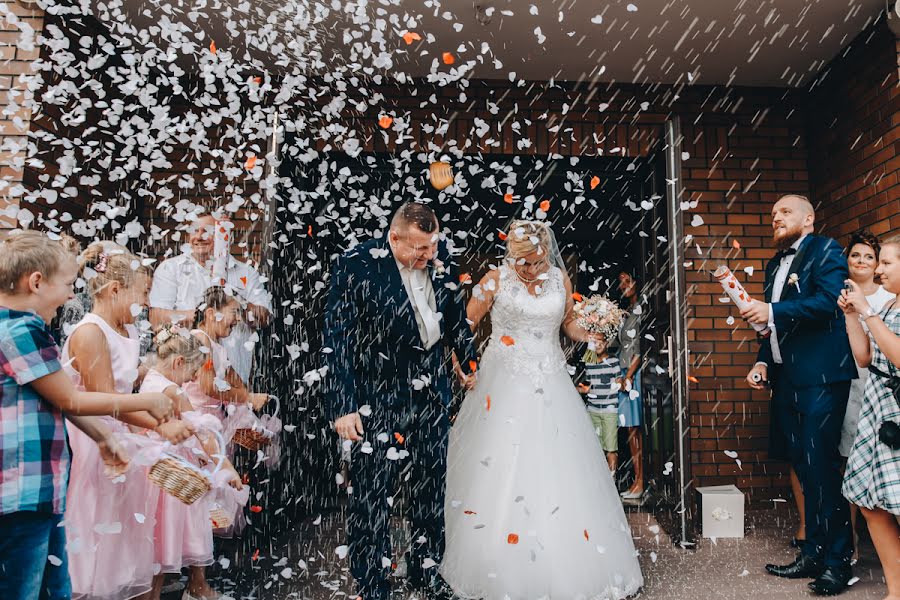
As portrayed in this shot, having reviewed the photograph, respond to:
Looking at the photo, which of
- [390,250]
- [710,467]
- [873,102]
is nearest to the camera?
[390,250]

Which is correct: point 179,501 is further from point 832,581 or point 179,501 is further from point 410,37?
point 410,37

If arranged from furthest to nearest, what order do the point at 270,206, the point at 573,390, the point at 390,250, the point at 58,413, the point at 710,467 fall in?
the point at 710,467
the point at 270,206
the point at 573,390
the point at 390,250
the point at 58,413

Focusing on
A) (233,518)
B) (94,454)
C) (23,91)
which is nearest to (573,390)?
(233,518)

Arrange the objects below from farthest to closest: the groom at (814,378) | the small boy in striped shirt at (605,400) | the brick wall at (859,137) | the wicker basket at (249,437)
Answer: the small boy in striped shirt at (605,400) < the brick wall at (859,137) < the wicker basket at (249,437) < the groom at (814,378)

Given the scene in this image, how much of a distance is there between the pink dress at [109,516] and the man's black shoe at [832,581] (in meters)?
3.25

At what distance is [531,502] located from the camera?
3.04m

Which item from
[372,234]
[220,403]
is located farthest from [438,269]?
[372,234]

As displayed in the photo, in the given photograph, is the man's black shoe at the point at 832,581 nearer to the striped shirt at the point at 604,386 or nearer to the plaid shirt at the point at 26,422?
the striped shirt at the point at 604,386

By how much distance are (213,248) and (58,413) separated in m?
2.24

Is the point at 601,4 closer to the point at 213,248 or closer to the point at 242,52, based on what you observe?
the point at 242,52

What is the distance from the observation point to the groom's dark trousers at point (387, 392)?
9.18ft

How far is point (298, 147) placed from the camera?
16.1 feet

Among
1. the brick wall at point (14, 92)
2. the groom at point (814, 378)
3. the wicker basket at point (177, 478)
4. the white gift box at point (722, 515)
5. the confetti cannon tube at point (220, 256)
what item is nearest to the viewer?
the wicker basket at point (177, 478)

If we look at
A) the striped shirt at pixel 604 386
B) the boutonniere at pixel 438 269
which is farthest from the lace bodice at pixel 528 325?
the striped shirt at pixel 604 386
